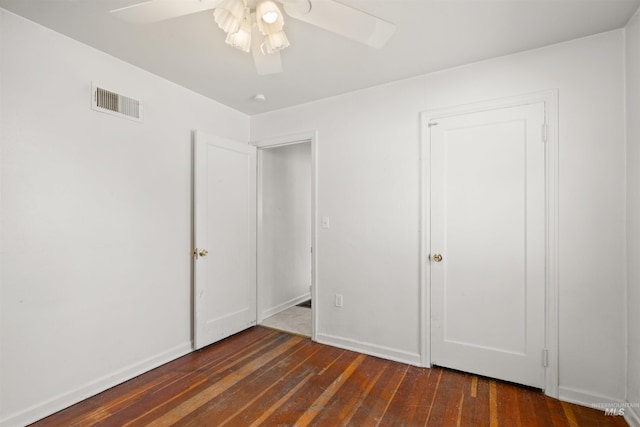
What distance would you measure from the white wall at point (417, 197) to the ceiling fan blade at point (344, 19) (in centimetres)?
129

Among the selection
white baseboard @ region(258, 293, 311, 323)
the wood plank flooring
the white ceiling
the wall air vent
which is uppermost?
the white ceiling

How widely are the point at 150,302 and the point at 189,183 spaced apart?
3.59 feet

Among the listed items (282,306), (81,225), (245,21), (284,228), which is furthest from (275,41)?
(282,306)

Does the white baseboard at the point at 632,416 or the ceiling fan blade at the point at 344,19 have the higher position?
the ceiling fan blade at the point at 344,19

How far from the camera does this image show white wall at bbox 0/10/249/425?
71.7 inches

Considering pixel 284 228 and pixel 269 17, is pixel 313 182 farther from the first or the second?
pixel 269 17

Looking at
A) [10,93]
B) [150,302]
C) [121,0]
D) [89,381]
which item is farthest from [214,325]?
[121,0]

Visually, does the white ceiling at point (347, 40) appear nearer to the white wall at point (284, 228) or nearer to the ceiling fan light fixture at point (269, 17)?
the ceiling fan light fixture at point (269, 17)

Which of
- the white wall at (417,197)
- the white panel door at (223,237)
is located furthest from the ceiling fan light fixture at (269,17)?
the white panel door at (223,237)

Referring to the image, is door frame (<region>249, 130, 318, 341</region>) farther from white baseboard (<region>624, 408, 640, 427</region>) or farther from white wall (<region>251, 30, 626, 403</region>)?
white baseboard (<region>624, 408, 640, 427</region>)

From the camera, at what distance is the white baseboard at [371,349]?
2.59 m

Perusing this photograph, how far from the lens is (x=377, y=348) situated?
275cm

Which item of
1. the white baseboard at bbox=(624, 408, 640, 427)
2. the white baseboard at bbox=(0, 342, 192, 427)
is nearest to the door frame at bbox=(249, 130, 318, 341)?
the white baseboard at bbox=(0, 342, 192, 427)

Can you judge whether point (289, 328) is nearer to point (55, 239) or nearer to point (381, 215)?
point (381, 215)
